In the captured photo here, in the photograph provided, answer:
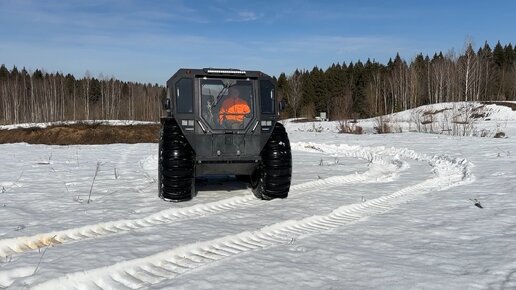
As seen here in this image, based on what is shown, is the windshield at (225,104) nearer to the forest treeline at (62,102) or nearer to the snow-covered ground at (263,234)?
the snow-covered ground at (263,234)

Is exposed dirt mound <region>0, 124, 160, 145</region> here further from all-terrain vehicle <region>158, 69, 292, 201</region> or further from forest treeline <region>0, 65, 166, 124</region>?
forest treeline <region>0, 65, 166, 124</region>

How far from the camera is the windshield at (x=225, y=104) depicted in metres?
7.45

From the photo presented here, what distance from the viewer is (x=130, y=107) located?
7794cm

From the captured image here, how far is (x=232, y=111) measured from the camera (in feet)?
24.7

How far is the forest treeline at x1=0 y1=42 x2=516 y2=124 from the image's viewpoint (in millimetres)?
57688

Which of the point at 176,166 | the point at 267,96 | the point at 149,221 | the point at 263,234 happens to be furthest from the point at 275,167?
the point at 149,221

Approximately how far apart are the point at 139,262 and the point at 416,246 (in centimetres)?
303

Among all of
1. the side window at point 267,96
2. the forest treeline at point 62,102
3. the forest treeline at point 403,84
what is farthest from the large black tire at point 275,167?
the forest treeline at point 62,102

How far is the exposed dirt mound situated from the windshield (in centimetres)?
2125

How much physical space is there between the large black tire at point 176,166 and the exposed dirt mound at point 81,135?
21124 mm

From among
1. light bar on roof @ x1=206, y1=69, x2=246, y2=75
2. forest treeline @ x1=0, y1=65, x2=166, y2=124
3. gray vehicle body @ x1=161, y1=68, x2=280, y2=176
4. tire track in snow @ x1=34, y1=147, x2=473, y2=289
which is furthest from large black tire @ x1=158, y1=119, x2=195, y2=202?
forest treeline @ x1=0, y1=65, x2=166, y2=124

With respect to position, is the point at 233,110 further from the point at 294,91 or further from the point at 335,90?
the point at 335,90

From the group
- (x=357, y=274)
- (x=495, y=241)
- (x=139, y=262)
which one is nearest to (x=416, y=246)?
(x=495, y=241)

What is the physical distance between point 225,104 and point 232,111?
16 cm
